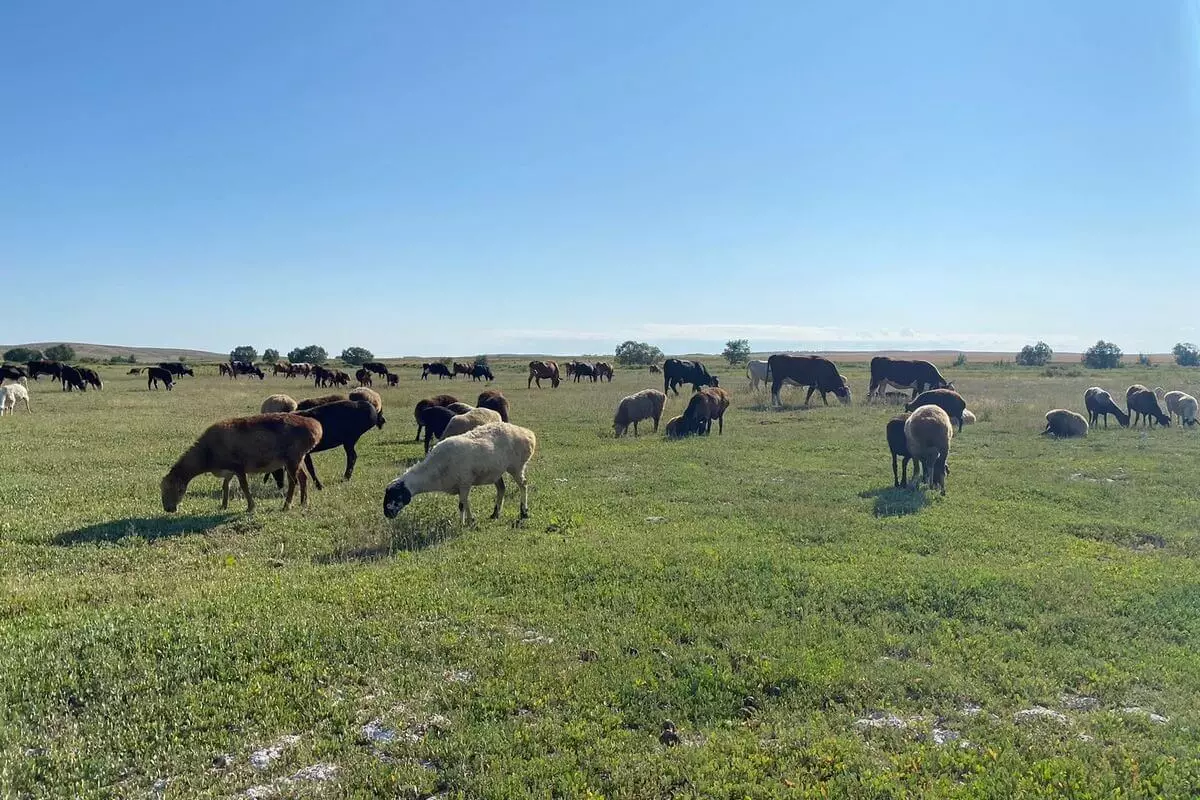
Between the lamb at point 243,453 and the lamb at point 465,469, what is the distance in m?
2.14

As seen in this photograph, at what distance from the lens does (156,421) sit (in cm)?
2352

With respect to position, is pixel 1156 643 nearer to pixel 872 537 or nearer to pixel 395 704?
pixel 872 537

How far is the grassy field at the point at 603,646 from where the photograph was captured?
4.61 metres

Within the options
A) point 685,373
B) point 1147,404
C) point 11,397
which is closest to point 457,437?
point 1147,404

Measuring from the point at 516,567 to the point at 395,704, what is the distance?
128 inches

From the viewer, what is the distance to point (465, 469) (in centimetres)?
1116

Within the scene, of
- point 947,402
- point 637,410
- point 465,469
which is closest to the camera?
point 465,469

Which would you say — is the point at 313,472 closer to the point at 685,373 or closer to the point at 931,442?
the point at 931,442

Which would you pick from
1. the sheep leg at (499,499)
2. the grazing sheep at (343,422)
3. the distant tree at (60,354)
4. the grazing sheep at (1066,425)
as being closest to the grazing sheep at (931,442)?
the sheep leg at (499,499)

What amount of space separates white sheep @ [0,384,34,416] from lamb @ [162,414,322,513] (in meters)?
20.7

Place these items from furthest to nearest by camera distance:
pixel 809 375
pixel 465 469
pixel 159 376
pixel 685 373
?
pixel 159 376, pixel 685 373, pixel 809 375, pixel 465 469

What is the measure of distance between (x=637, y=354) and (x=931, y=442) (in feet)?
270

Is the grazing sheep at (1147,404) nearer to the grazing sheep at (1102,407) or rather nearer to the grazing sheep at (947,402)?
the grazing sheep at (1102,407)

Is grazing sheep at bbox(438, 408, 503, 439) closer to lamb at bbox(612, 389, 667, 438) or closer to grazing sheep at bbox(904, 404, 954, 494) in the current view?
lamb at bbox(612, 389, 667, 438)
